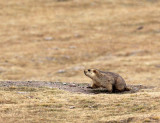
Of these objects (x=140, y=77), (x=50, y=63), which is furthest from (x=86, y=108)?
(x=50, y=63)

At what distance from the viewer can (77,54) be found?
3981 centimetres

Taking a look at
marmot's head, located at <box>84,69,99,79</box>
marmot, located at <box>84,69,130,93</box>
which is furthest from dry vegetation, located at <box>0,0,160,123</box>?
marmot's head, located at <box>84,69,99,79</box>

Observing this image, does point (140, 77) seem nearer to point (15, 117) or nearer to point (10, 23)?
point (15, 117)

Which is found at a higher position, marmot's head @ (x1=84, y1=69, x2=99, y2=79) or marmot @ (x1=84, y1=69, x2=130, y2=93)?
marmot's head @ (x1=84, y1=69, x2=99, y2=79)

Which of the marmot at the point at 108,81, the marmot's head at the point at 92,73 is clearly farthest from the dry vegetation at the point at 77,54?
the marmot's head at the point at 92,73

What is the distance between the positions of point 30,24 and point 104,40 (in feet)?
39.3

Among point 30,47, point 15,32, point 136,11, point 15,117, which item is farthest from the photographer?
point 136,11

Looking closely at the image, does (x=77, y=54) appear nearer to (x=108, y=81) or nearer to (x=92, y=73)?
(x=92, y=73)

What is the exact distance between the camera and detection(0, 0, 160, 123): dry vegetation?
46.7ft

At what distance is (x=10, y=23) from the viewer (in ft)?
171

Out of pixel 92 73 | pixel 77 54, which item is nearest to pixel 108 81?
pixel 92 73

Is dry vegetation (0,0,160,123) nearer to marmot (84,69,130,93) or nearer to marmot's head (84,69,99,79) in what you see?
marmot (84,69,130,93)

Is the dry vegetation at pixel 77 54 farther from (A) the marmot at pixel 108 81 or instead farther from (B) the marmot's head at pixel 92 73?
(B) the marmot's head at pixel 92 73

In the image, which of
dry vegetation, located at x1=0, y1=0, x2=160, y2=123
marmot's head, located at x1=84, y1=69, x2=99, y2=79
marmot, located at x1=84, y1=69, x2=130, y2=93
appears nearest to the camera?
dry vegetation, located at x1=0, y1=0, x2=160, y2=123
